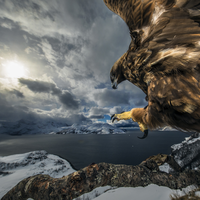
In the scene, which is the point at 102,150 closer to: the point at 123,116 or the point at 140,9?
the point at 123,116

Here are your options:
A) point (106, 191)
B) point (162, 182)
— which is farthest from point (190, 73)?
point (162, 182)

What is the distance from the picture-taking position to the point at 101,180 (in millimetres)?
3574

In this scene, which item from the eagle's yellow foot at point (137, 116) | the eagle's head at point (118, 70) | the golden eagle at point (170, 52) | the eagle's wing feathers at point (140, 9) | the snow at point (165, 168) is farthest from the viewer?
the snow at point (165, 168)

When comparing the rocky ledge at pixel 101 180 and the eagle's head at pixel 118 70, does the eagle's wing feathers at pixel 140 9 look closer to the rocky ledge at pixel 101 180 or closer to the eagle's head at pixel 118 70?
the eagle's head at pixel 118 70

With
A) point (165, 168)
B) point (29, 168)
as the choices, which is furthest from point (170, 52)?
point (29, 168)

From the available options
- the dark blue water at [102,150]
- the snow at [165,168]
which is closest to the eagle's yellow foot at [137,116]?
the snow at [165,168]

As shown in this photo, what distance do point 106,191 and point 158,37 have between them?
17.9 feet

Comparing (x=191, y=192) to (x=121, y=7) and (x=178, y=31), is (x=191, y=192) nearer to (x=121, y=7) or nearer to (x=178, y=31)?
(x=178, y=31)

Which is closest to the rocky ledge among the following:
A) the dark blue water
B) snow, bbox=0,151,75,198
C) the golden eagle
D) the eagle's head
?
the golden eagle

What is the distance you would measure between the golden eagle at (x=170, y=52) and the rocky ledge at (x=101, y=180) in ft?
12.1

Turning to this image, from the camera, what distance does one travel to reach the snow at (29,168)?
1037 centimetres

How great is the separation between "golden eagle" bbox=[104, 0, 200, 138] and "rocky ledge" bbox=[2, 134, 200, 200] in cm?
368

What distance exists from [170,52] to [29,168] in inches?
735

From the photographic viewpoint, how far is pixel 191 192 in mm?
3686
